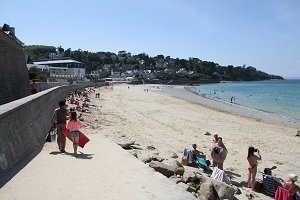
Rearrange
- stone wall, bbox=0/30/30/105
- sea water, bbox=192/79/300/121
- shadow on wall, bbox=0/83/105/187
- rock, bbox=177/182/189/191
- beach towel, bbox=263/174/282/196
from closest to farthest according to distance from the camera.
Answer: shadow on wall, bbox=0/83/105/187 → rock, bbox=177/182/189/191 → beach towel, bbox=263/174/282/196 → stone wall, bbox=0/30/30/105 → sea water, bbox=192/79/300/121

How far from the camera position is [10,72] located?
64.8 ft

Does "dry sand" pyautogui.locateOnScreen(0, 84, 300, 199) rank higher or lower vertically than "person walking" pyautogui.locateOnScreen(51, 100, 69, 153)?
lower

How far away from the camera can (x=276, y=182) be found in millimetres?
10562

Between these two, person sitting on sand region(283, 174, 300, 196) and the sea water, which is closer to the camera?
person sitting on sand region(283, 174, 300, 196)

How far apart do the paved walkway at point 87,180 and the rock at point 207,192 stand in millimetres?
1087

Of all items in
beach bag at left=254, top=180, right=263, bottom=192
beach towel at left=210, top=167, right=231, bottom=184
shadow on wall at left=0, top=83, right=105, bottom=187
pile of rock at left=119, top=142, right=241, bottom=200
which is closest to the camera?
shadow on wall at left=0, top=83, right=105, bottom=187

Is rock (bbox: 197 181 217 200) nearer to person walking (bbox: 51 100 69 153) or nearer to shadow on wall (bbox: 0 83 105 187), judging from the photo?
person walking (bbox: 51 100 69 153)

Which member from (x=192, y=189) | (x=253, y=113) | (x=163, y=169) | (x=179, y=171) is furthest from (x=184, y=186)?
(x=253, y=113)

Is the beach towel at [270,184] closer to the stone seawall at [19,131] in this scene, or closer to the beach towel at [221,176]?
the beach towel at [221,176]

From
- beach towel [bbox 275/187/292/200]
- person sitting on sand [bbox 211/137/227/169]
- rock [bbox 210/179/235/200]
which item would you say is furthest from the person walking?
beach towel [bbox 275/187/292/200]

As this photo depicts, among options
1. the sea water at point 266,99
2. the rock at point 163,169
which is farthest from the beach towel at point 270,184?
the sea water at point 266,99

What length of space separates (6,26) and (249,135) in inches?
1221

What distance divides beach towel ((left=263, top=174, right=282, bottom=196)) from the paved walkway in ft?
12.7

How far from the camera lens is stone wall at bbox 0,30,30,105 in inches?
696
